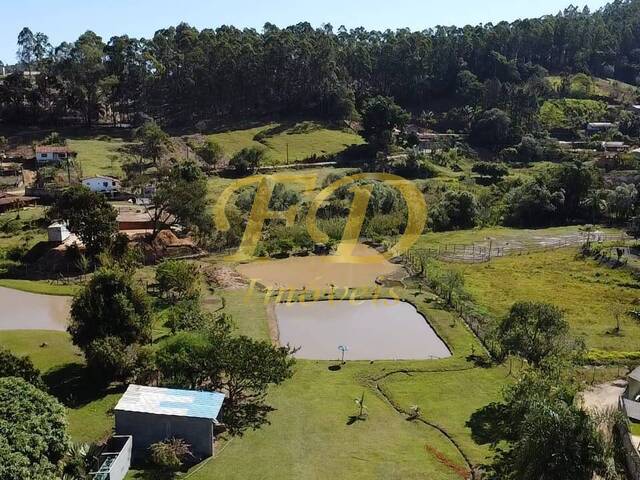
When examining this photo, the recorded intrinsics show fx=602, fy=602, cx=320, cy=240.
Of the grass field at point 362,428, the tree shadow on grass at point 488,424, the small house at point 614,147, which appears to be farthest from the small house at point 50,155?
the small house at point 614,147

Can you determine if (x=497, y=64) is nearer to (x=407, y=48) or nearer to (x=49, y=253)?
(x=407, y=48)

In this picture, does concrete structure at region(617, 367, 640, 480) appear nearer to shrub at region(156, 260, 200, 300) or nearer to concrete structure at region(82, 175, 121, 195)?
shrub at region(156, 260, 200, 300)

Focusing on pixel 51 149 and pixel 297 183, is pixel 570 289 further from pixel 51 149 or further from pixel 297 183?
pixel 51 149

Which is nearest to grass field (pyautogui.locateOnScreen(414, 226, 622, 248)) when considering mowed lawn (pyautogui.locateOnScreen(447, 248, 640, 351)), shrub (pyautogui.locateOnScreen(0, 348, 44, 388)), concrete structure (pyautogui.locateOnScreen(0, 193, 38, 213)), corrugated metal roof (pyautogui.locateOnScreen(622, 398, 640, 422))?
mowed lawn (pyautogui.locateOnScreen(447, 248, 640, 351))

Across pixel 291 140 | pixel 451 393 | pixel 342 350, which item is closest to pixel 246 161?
pixel 291 140

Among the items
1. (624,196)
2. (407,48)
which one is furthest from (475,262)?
(407,48)
